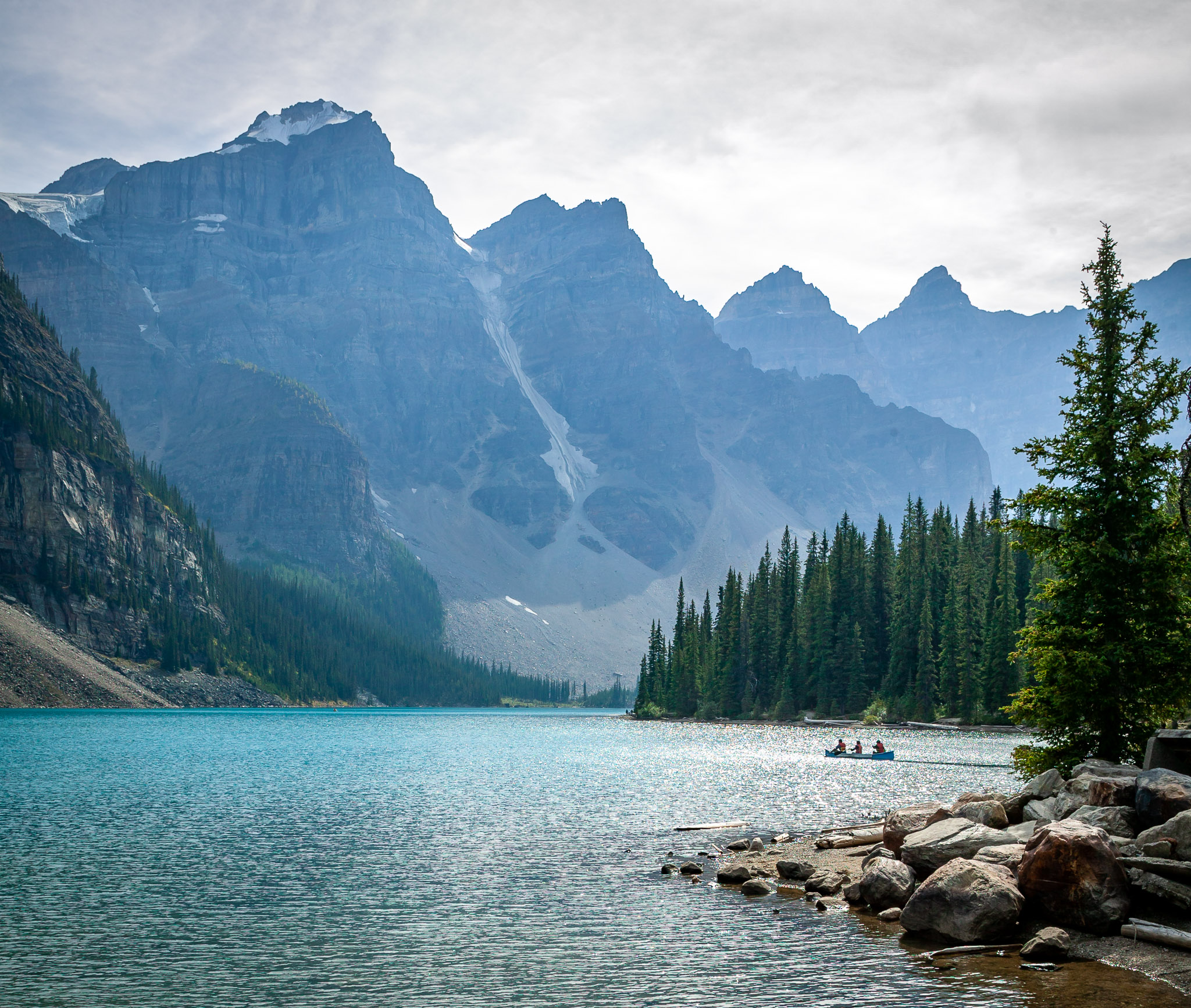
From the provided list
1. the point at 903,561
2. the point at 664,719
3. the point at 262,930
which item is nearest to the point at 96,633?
the point at 664,719

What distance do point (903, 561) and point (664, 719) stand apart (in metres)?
61.0

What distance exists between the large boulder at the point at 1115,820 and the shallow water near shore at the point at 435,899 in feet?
17.1

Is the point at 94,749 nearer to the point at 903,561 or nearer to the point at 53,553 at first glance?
the point at 903,561

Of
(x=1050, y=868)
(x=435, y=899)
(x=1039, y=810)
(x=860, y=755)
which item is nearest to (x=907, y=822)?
(x=1039, y=810)

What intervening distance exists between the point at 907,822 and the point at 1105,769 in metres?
6.42

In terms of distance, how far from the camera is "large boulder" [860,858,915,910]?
26.0m

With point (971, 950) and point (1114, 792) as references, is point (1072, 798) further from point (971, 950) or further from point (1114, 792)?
point (971, 950)

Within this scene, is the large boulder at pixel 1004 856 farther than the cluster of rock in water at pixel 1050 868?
Yes

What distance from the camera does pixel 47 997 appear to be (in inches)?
766

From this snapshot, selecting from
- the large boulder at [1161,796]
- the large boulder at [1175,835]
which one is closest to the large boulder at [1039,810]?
the large boulder at [1161,796]

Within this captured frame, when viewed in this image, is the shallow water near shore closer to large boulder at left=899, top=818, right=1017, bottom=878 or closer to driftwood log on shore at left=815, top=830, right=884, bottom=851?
large boulder at left=899, top=818, right=1017, bottom=878

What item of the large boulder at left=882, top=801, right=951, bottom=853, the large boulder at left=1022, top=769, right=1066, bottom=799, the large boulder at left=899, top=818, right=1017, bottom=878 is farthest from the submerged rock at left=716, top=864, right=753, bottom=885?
the large boulder at left=1022, top=769, right=1066, bottom=799

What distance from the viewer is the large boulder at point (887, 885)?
85.5 ft

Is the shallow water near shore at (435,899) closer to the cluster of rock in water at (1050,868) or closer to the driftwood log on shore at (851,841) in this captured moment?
the cluster of rock in water at (1050,868)
